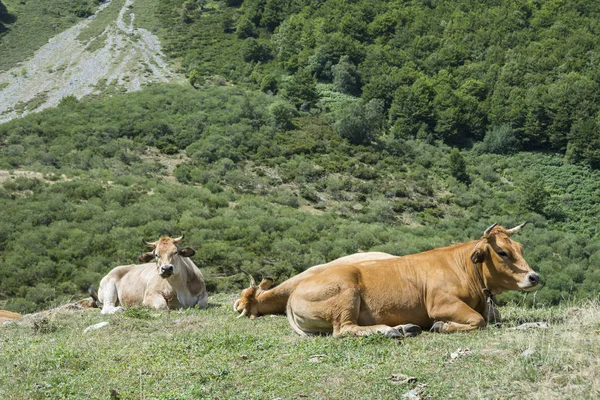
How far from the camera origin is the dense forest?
47.2 meters

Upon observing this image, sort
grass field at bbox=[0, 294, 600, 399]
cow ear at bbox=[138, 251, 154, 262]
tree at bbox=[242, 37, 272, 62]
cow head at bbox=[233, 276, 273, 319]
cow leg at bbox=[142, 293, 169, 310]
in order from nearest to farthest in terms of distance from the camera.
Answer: grass field at bbox=[0, 294, 600, 399], cow head at bbox=[233, 276, 273, 319], cow leg at bbox=[142, 293, 169, 310], cow ear at bbox=[138, 251, 154, 262], tree at bbox=[242, 37, 272, 62]

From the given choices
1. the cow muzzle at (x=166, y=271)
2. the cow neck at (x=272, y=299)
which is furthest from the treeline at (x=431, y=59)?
the cow neck at (x=272, y=299)

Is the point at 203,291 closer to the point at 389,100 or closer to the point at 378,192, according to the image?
the point at 378,192

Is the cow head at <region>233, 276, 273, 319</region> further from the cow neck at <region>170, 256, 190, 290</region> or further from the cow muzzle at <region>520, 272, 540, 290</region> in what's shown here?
the cow muzzle at <region>520, 272, 540, 290</region>

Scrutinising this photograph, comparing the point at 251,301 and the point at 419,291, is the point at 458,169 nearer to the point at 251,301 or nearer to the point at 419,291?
the point at 251,301

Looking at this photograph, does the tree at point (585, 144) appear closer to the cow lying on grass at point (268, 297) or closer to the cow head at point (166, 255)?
the cow head at point (166, 255)

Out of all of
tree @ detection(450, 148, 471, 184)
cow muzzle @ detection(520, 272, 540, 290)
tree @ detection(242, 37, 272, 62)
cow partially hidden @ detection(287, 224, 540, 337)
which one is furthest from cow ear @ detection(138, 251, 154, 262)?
tree @ detection(242, 37, 272, 62)

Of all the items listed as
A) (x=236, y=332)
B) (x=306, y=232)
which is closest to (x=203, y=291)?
(x=236, y=332)

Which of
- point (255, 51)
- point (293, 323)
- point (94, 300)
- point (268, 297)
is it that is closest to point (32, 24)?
point (255, 51)

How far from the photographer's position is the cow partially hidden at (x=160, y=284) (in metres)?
14.9

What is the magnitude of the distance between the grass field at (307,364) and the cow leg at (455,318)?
250 millimetres

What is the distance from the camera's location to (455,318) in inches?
379

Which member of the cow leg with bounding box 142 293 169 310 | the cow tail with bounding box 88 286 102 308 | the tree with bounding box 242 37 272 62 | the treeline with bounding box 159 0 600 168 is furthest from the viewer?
the tree with bounding box 242 37 272 62

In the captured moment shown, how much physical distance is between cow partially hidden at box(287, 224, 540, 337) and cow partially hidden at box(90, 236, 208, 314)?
17.9 feet
